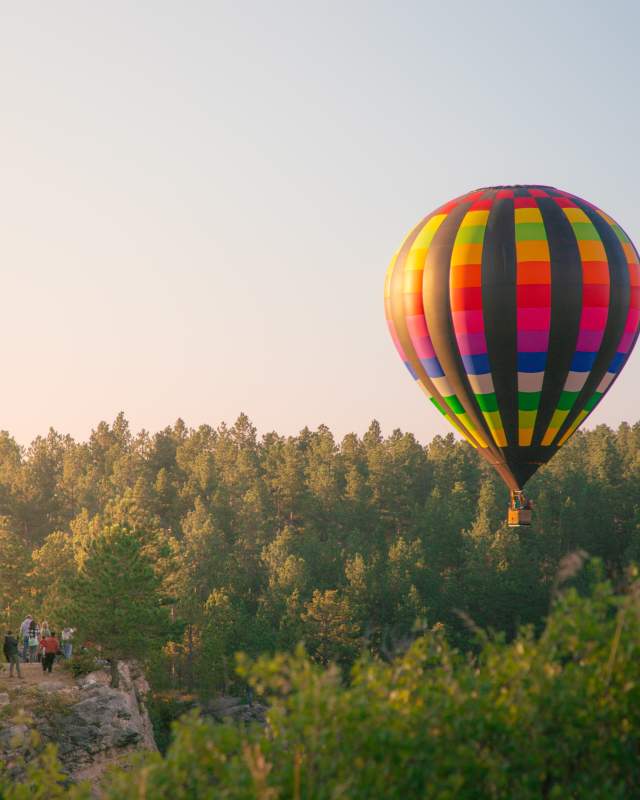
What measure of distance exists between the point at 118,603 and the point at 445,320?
17.7 metres

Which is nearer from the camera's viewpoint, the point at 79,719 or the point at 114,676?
the point at 79,719

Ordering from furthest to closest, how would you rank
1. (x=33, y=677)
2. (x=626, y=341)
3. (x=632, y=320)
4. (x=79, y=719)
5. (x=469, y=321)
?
(x=33, y=677) → (x=79, y=719) → (x=626, y=341) → (x=632, y=320) → (x=469, y=321)

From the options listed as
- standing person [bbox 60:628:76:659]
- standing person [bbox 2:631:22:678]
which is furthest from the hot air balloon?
standing person [bbox 60:628:76:659]

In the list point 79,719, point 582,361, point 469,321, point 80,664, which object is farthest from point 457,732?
point 80,664

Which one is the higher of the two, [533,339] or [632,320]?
[632,320]

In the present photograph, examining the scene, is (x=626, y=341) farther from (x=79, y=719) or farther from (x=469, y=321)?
(x=79, y=719)

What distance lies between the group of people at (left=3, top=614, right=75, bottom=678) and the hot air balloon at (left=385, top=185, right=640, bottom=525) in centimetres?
1528

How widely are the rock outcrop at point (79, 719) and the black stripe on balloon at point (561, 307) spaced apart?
54.7 ft

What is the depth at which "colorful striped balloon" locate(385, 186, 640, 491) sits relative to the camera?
31469 millimetres

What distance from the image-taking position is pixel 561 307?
31375 millimetres

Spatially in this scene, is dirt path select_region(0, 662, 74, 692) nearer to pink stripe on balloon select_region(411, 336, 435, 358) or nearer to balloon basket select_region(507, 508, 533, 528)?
balloon basket select_region(507, 508, 533, 528)

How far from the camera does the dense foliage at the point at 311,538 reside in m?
71.9

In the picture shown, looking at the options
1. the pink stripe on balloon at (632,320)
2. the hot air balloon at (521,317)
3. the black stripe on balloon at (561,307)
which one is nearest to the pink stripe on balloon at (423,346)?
the hot air balloon at (521,317)

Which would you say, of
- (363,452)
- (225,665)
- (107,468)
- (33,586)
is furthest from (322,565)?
(107,468)
